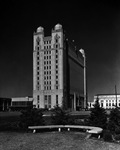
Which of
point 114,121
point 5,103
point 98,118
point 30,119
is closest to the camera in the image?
point 114,121

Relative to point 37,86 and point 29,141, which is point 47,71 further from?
point 29,141

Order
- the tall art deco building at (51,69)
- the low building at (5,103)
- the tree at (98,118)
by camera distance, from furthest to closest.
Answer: the low building at (5,103) → the tall art deco building at (51,69) → the tree at (98,118)

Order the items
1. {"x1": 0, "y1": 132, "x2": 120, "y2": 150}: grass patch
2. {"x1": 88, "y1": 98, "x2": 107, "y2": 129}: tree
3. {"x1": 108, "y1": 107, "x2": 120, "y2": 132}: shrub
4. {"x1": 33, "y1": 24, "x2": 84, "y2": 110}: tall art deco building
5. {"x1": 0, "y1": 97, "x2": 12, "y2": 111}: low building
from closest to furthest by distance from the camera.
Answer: {"x1": 0, "y1": 132, "x2": 120, "y2": 150}: grass patch → {"x1": 108, "y1": 107, "x2": 120, "y2": 132}: shrub → {"x1": 88, "y1": 98, "x2": 107, "y2": 129}: tree → {"x1": 33, "y1": 24, "x2": 84, "y2": 110}: tall art deco building → {"x1": 0, "y1": 97, "x2": 12, "y2": 111}: low building

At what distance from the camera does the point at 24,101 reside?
460 ft

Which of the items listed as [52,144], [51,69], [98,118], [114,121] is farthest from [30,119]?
[51,69]

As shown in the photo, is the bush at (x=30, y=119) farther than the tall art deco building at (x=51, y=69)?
No

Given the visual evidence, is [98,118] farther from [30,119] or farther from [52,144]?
[52,144]

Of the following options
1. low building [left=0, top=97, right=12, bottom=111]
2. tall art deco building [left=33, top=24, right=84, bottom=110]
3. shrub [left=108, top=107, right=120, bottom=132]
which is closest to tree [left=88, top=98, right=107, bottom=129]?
shrub [left=108, top=107, right=120, bottom=132]

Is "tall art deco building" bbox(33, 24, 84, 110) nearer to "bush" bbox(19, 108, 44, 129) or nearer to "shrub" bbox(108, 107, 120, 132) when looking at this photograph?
"bush" bbox(19, 108, 44, 129)

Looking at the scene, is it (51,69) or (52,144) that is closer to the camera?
(52,144)

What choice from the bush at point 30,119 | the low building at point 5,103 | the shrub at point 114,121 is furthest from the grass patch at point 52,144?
the low building at point 5,103

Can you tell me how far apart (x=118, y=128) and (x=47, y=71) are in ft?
380

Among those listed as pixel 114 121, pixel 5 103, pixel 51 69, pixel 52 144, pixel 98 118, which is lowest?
pixel 5 103

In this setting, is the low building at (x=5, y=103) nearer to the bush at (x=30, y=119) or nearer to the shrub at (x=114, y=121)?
the bush at (x=30, y=119)
